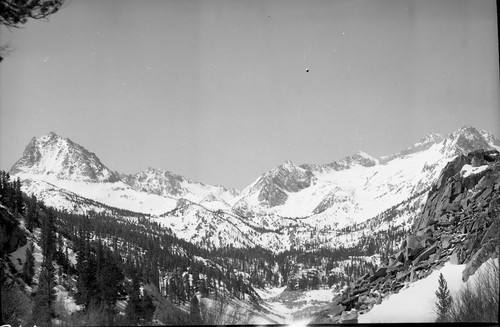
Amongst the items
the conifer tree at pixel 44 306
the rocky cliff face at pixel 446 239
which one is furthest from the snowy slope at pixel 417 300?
the conifer tree at pixel 44 306

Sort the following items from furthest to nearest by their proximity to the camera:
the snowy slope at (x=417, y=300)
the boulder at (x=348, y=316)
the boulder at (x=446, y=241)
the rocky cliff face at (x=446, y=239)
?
the boulder at (x=348, y=316) < the boulder at (x=446, y=241) < the rocky cliff face at (x=446, y=239) < the snowy slope at (x=417, y=300)

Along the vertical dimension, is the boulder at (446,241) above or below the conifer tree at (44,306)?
above

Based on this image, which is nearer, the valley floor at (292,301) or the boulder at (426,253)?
the boulder at (426,253)

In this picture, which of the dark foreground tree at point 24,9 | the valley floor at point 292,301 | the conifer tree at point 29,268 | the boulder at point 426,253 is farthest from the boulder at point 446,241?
the conifer tree at point 29,268

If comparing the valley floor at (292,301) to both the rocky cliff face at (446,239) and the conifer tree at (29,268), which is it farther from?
the conifer tree at (29,268)

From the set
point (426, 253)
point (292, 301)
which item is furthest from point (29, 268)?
point (292, 301)

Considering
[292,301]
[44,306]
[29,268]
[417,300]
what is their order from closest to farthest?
[44,306] → [417,300] → [29,268] → [292,301]

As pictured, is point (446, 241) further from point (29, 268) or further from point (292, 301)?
point (292, 301)

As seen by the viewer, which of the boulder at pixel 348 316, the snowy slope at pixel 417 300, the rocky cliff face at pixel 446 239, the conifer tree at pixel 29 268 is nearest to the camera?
the snowy slope at pixel 417 300
